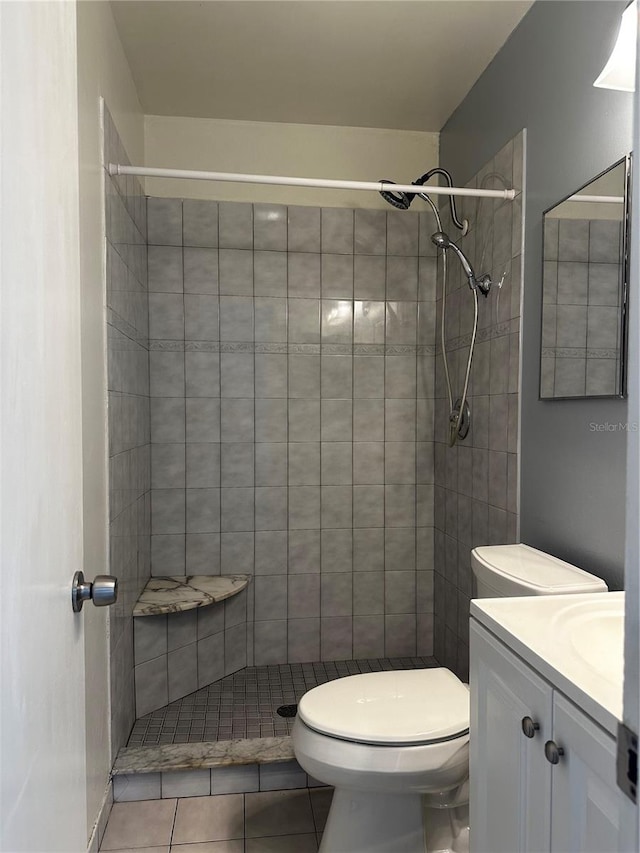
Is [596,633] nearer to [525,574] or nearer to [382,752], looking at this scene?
[525,574]

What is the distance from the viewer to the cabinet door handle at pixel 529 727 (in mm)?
958

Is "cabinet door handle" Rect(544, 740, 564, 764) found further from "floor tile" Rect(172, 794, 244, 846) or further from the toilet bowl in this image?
"floor tile" Rect(172, 794, 244, 846)

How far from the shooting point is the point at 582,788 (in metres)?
0.84

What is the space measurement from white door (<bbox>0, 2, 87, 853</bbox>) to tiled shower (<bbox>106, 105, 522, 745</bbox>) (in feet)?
5.62

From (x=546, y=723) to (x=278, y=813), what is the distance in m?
1.33

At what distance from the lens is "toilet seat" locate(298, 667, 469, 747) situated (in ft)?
4.90

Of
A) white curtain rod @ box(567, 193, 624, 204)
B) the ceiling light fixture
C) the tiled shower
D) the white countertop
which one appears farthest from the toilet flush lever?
the tiled shower

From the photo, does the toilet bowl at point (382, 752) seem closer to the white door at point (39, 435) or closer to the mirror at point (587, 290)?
the white door at point (39, 435)

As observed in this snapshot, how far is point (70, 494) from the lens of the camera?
2.93 ft

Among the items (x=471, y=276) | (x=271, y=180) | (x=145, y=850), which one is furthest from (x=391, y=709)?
(x=271, y=180)

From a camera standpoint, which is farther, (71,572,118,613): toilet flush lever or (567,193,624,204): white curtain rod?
(567,193,624,204): white curtain rod

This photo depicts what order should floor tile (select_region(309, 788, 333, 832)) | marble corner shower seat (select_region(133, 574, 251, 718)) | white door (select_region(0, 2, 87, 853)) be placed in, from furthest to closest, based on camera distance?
marble corner shower seat (select_region(133, 574, 251, 718)), floor tile (select_region(309, 788, 333, 832)), white door (select_region(0, 2, 87, 853))

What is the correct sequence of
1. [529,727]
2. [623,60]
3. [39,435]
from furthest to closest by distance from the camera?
[623,60], [529,727], [39,435]

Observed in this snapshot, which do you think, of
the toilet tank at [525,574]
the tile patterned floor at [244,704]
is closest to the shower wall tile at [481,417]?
the toilet tank at [525,574]
